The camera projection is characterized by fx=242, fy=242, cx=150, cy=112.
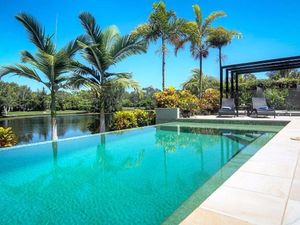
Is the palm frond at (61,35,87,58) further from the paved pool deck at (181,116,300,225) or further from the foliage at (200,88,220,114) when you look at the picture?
the foliage at (200,88,220,114)

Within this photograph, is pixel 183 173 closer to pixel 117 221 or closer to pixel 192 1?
pixel 117 221

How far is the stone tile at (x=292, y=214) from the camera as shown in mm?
2080

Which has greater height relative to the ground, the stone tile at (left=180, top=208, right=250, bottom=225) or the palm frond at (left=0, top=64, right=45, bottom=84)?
the palm frond at (left=0, top=64, right=45, bottom=84)

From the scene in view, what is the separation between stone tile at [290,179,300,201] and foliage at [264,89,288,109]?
502 inches

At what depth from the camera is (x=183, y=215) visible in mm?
2809

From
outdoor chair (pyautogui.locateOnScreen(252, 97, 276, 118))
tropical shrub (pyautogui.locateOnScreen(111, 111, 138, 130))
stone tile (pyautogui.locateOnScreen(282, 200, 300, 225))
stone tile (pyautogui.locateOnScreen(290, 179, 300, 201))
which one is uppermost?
outdoor chair (pyautogui.locateOnScreen(252, 97, 276, 118))

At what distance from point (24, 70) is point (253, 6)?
39.5 ft

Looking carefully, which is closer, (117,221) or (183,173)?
(117,221)

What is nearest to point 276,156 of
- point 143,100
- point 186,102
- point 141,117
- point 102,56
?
point 102,56

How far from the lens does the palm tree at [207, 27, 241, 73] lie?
14977 millimetres

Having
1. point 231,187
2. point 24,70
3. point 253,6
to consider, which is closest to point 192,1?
point 253,6

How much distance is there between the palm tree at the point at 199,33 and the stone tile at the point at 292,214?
13.2 m

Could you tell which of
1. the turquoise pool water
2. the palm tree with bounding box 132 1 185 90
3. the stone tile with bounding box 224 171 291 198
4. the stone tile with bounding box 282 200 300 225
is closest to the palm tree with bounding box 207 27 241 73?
the palm tree with bounding box 132 1 185 90

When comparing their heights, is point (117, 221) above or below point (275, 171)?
below
